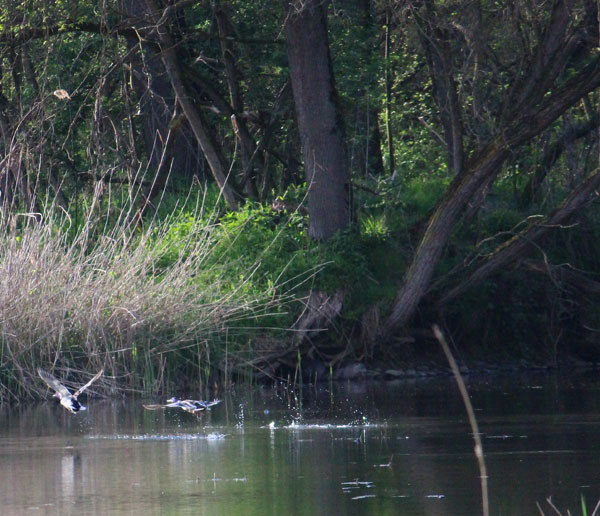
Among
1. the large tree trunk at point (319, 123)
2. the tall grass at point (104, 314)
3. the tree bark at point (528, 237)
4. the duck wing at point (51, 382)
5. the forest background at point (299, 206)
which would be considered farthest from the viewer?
the large tree trunk at point (319, 123)

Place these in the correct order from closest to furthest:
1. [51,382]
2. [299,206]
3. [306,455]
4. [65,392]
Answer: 1. [306,455]
2. [65,392]
3. [51,382]
4. [299,206]

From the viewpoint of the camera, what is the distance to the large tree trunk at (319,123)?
50.1 ft

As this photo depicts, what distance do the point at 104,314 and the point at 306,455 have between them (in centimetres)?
484

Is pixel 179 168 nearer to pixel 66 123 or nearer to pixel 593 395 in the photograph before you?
pixel 66 123

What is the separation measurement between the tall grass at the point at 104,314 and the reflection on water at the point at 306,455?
0.56 meters

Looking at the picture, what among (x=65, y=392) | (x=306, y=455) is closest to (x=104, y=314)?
(x=65, y=392)

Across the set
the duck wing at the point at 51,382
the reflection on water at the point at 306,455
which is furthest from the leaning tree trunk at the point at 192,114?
the reflection on water at the point at 306,455

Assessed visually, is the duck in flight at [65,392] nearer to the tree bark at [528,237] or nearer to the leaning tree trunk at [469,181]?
the leaning tree trunk at [469,181]

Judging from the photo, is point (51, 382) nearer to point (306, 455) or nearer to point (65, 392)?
point (65, 392)

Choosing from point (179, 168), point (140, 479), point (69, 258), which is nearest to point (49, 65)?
point (179, 168)

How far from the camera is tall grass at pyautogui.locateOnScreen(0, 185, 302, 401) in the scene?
1229cm

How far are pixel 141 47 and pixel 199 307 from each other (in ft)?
13.8

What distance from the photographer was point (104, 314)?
12.7 meters

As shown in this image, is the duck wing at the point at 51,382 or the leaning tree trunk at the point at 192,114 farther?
the leaning tree trunk at the point at 192,114
